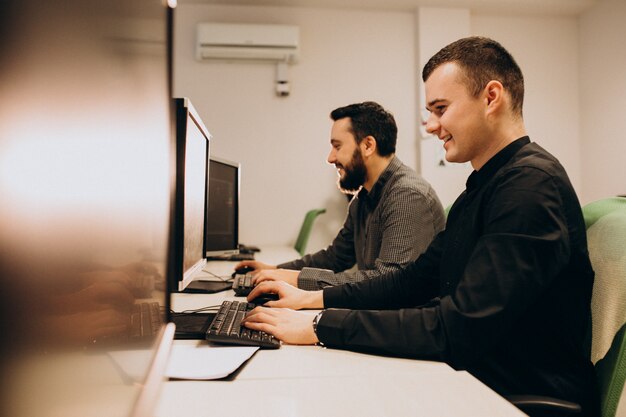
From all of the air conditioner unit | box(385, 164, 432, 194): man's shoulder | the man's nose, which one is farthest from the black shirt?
the air conditioner unit

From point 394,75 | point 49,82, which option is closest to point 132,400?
point 49,82


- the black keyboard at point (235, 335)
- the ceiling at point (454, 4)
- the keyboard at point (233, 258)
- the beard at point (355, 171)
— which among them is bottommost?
the black keyboard at point (235, 335)

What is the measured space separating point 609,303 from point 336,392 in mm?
562

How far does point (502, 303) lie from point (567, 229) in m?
0.21

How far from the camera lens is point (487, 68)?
107 centimetres

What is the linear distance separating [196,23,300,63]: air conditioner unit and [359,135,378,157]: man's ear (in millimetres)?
2013

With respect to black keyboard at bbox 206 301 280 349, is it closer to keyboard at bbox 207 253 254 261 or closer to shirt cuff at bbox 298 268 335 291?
shirt cuff at bbox 298 268 335 291

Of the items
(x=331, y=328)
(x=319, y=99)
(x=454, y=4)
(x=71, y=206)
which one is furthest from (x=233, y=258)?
(x=454, y=4)

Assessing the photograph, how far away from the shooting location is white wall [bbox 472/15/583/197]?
403 cm

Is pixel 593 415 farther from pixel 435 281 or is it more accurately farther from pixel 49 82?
pixel 49 82

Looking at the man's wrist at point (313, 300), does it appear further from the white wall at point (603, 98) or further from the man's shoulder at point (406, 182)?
the white wall at point (603, 98)

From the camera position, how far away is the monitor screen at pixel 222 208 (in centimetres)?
180

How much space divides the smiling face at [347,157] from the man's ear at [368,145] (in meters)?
0.02

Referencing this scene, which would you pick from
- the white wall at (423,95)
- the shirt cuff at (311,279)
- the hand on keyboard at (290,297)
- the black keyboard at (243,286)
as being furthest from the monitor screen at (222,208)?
the white wall at (423,95)
